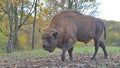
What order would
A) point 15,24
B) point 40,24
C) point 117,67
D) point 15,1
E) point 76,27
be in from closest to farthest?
point 117,67 < point 76,27 < point 15,1 < point 15,24 < point 40,24

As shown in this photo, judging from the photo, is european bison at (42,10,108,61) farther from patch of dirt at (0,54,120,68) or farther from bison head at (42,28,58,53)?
patch of dirt at (0,54,120,68)

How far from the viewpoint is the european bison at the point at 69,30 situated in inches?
532

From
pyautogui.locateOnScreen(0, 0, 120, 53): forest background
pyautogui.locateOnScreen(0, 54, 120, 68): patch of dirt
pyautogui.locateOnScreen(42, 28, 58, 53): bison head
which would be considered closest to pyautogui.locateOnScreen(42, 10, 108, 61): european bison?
pyautogui.locateOnScreen(42, 28, 58, 53): bison head

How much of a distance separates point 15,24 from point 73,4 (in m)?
14.9

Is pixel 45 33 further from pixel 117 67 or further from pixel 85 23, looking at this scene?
pixel 117 67

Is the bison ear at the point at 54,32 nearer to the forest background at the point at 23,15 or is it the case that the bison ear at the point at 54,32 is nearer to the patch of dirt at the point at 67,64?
the patch of dirt at the point at 67,64

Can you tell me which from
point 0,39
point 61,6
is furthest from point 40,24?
point 0,39

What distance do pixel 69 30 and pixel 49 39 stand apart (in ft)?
4.02

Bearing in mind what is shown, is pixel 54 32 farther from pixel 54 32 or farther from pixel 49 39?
pixel 49 39

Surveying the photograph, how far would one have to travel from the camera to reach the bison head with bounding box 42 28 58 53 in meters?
13.2

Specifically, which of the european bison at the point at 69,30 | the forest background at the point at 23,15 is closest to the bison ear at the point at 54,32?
the european bison at the point at 69,30

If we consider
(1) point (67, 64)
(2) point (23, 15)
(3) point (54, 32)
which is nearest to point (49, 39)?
(3) point (54, 32)

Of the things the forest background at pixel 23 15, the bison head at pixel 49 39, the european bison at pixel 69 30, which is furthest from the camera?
the forest background at pixel 23 15

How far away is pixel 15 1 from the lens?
4038cm
